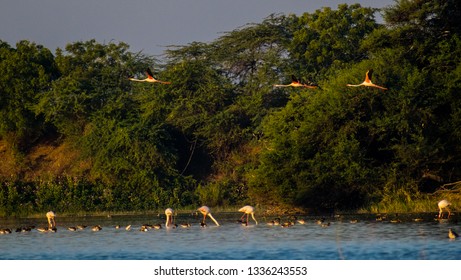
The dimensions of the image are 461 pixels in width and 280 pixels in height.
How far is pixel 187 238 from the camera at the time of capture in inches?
1021

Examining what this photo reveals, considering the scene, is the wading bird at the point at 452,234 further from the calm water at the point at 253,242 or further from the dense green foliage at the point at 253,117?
the dense green foliage at the point at 253,117

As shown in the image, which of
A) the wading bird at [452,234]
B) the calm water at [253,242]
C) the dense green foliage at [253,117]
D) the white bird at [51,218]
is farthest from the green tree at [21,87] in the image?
the wading bird at [452,234]

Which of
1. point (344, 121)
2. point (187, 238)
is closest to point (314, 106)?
point (344, 121)

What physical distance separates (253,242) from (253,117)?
16062mm

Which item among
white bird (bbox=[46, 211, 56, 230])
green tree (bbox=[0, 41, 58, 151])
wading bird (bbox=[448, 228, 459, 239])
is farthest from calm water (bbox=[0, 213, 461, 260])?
green tree (bbox=[0, 41, 58, 151])

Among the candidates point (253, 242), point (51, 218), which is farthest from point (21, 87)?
point (253, 242)

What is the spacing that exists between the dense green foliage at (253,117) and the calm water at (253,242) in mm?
3090

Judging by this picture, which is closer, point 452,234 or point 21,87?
point 452,234

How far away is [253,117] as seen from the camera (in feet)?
133

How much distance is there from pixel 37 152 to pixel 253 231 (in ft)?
58.6

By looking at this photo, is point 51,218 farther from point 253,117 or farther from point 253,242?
point 253,117

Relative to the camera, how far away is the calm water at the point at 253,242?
Result: 886 inches

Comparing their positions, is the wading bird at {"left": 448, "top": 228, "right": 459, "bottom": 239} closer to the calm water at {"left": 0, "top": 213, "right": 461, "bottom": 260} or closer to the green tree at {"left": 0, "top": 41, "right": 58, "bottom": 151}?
the calm water at {"left": 0, "top": 213, "right": 461, "bottom": 260}
